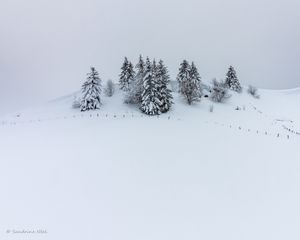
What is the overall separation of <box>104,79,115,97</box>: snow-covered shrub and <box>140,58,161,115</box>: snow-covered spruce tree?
12356 mm

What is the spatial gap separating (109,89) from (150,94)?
581 inches

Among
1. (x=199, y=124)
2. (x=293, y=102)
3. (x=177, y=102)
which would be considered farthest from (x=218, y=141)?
(x=293, y=102)

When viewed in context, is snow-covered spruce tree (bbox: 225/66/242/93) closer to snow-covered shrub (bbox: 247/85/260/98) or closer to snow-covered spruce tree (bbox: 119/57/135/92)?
snow-covered shrub (bbox: 247/85/260/98)

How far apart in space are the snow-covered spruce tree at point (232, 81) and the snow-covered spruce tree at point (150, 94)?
85.6ft

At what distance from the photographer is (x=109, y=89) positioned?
178 feet

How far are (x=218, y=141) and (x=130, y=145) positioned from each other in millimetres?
8240

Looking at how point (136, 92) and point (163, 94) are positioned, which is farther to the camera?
point (136, 92)

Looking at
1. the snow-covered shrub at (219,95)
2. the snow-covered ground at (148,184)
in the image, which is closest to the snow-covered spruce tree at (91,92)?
the snow-covered ground at (148,184)

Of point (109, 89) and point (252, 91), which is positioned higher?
point (252, 91)

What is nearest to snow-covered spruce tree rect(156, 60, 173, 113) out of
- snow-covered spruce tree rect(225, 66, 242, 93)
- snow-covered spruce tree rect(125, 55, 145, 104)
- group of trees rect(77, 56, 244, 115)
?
group of trees rect(77, 56, 244, 115)

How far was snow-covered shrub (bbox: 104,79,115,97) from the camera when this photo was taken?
5419 centimetres

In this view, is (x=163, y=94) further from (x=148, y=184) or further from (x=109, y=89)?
(x=148, y=184)

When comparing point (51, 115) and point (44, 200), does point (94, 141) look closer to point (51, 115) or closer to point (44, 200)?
point (44, 200)

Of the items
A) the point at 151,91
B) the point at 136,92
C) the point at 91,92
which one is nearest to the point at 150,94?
the point at 151,91
